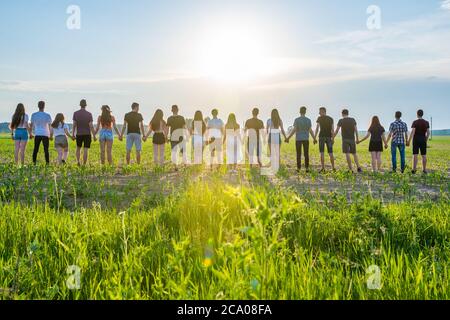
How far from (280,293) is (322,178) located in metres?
12.9

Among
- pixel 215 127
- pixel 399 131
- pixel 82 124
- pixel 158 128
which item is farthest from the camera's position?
pixel 399 131

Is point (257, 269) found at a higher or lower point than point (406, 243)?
higher

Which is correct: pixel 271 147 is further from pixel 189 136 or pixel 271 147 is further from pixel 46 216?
pixel 46 216

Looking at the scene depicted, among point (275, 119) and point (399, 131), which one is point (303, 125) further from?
point (399, 131)

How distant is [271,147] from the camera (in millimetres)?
18703

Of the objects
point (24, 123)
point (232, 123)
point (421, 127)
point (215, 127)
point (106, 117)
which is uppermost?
point (106, 117)

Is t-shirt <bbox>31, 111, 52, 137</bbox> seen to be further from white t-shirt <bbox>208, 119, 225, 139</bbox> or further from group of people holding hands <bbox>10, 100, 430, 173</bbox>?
white t-shirt <bbox>208, 119, 225, 139</bbox>

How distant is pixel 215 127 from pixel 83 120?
495cm

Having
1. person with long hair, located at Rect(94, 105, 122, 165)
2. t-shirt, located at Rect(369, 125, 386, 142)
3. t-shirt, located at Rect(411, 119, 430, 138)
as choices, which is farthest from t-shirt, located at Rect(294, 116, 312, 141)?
person with long hair, located at Rect(94, 105, 122, 165)

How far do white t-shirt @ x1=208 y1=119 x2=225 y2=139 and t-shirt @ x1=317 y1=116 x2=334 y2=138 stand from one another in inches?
149

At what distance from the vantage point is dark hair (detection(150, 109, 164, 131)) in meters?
18.4

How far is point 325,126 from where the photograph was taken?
18.7m

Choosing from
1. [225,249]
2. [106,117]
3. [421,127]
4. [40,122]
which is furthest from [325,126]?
[225,249]
